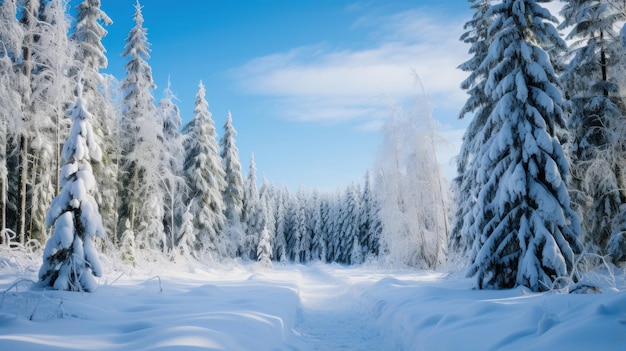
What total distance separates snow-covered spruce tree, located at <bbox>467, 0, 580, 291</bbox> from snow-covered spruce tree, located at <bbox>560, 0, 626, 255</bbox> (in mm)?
5934

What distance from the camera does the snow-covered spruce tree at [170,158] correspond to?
23.2 metres

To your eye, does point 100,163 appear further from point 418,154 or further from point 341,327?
point 418,154

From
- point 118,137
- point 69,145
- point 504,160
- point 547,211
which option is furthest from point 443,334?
point 118,137

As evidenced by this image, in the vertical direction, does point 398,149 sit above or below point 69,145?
above

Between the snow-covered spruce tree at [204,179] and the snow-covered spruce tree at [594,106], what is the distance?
924 inches

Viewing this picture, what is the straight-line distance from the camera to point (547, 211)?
924 centimetres

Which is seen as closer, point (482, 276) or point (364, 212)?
point (482, 276)

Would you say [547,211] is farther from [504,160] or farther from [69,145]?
[69,145]

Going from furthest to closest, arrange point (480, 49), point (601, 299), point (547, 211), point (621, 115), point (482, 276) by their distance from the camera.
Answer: point (480, 49)
point (621, 115)
point (482, 276)
point (547, 211)
point (601, 299)

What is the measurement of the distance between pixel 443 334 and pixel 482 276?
17.1ft

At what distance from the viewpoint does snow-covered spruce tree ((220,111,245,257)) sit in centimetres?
3466

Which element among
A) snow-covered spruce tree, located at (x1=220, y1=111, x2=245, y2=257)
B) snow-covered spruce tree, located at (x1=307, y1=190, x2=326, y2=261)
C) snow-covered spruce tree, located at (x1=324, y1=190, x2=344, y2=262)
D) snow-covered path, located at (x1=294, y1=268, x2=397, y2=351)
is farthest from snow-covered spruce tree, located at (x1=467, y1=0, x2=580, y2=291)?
snow-covered spruce tree, located at (x1=307, y1=190, x2=326, y2=261)

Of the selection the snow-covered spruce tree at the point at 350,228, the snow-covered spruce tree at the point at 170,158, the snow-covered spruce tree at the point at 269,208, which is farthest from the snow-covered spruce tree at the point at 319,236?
the snow-covered spruce tree at the point at 170,158

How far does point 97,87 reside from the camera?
62.1ft
